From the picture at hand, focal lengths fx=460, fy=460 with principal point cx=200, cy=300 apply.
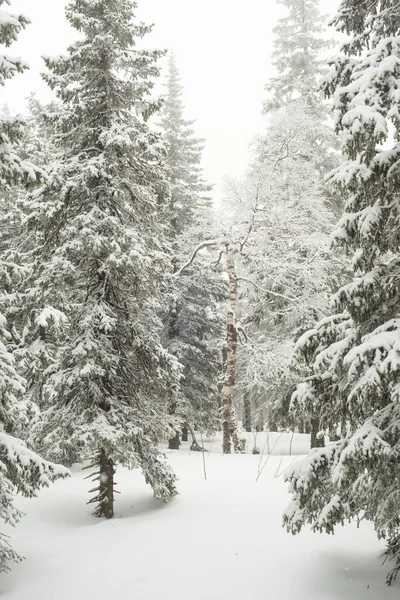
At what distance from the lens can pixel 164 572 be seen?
632 centimetres

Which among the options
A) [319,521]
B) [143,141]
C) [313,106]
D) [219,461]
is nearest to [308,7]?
[313,106]

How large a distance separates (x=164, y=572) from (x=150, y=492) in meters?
5.14

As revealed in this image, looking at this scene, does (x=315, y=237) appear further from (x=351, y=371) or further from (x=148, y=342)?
(x=351, y=371)

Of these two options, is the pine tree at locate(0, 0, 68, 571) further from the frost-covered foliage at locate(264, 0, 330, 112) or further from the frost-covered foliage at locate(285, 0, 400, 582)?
the frost-covered foliage at locate(264, 0, 330, 112)

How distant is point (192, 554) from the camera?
22.7 ft

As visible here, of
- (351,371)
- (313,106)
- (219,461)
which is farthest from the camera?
(313,106)

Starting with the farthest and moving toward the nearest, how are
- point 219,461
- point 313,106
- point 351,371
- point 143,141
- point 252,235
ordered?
1. point 313,106
2. point 252,235
3. point 219,461
4. point 143,141
5. point 351,371

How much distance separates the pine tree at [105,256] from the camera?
355 inches

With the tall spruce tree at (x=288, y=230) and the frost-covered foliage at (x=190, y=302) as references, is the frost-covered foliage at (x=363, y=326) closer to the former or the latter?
the tall spruce tree at (x=288, y=230)

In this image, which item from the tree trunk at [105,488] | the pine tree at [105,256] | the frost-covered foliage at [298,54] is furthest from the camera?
the frost-covered foliage at [298,54]

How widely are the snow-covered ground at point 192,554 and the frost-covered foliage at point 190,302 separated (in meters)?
10.2

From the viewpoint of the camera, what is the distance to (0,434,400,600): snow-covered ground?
5.75m

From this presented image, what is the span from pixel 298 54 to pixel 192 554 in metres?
22.4

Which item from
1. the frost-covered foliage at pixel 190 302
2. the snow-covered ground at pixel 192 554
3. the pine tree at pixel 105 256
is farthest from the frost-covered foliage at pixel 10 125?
the frost-covered foliage at pixel 190 302
